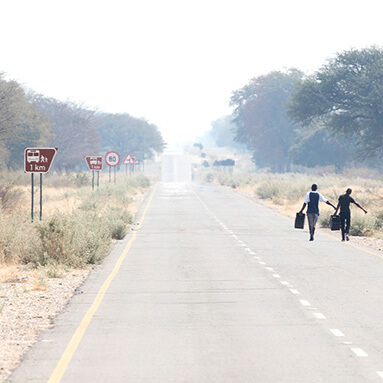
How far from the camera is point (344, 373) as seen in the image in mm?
8406

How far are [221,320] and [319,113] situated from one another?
49.7m

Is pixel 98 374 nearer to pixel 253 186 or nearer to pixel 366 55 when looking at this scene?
pixel 366 55

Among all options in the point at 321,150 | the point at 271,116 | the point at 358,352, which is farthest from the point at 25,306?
the point at 271,116

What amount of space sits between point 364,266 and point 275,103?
90.9m

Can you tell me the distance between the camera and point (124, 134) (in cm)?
15012

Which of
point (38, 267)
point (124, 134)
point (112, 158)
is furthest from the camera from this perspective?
point (124, 134)

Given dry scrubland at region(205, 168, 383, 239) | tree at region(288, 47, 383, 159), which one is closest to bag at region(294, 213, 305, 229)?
dry scrubland at region(205, 168, 383, 239)

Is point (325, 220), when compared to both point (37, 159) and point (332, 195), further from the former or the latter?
point (332, 195)

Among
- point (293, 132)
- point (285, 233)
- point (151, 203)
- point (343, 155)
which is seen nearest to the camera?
point (285, 233)

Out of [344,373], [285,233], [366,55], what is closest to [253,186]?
[366,55]

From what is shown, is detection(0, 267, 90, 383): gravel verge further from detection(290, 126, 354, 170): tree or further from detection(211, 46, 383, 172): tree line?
detection(290, 126, 354, 170): tree

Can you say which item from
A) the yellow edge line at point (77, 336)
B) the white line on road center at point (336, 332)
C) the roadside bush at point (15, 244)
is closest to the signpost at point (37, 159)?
the roadside bush at point (15, 244)

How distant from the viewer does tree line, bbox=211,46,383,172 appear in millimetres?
59406

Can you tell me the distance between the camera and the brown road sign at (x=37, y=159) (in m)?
24.5
